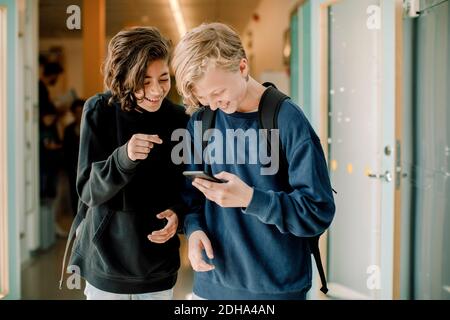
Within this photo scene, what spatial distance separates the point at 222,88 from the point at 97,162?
16.0 inches

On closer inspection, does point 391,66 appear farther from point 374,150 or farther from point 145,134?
point 145,134

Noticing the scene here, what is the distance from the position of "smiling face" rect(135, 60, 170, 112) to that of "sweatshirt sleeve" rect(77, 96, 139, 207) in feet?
0.38

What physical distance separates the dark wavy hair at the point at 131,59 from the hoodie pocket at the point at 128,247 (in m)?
0.30

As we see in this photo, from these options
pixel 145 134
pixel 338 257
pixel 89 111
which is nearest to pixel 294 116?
pixel 145 134

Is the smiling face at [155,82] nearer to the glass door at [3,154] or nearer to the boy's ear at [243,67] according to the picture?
the boy's ear at [243,67]

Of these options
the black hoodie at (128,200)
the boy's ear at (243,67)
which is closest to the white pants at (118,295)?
the black hoodie at (128,200)

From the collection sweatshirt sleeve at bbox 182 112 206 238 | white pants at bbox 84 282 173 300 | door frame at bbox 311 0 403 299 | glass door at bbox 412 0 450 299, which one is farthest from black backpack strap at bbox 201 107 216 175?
glass door at bbox 412 0 450 299

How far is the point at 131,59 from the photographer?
4.00 feet

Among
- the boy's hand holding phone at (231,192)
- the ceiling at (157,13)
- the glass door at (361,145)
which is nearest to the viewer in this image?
the boy's hand holding phone at (231,192)

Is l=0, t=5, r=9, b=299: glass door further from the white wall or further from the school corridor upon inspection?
the white wall

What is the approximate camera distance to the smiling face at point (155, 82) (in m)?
1.22

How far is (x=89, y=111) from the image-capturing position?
4.09 feet

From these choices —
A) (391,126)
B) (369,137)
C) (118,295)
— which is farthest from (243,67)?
(369,137)

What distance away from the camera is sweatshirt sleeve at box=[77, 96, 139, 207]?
1.19 metres
